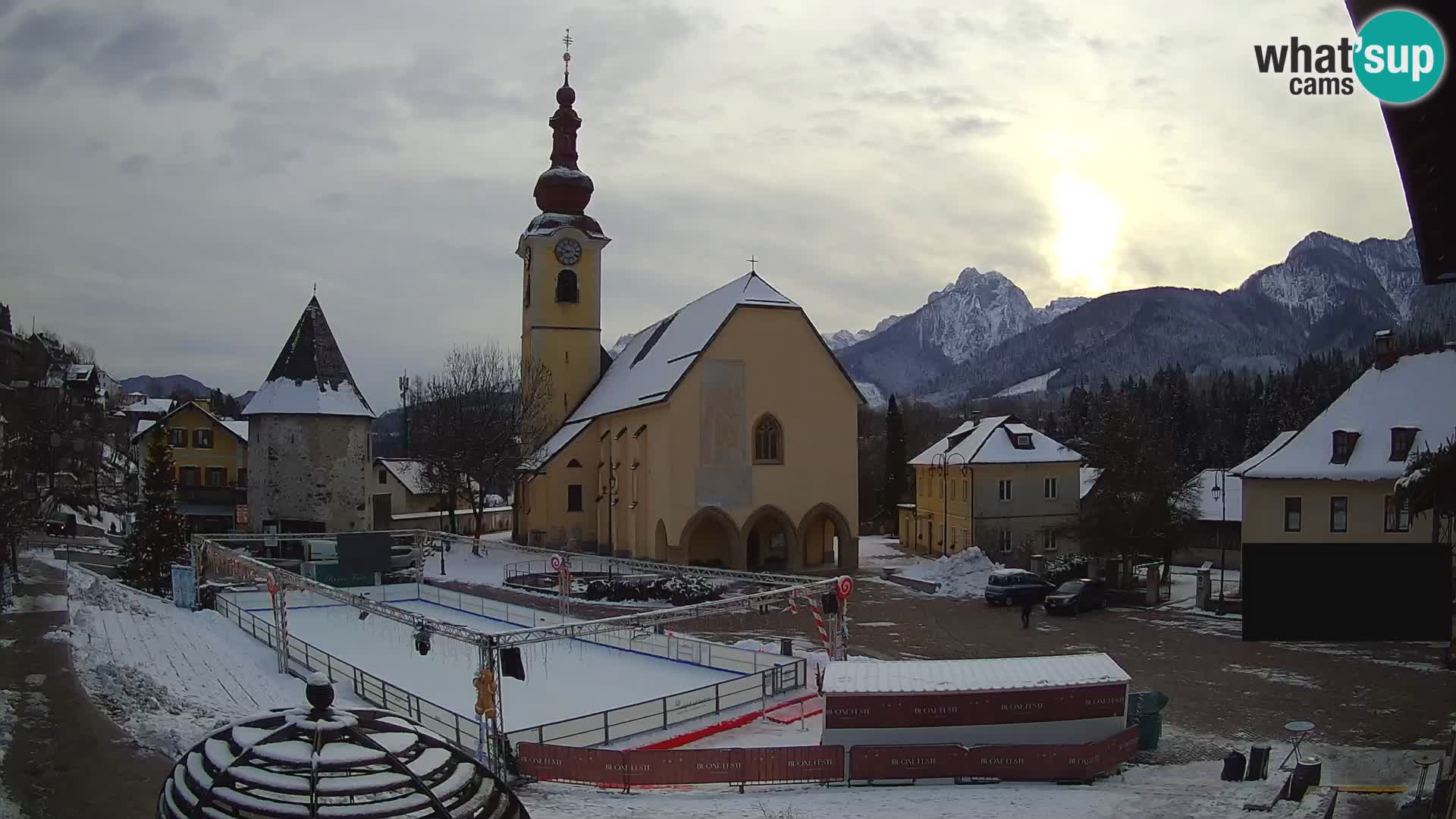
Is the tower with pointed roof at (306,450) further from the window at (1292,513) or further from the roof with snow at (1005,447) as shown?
the window at (1292,513)

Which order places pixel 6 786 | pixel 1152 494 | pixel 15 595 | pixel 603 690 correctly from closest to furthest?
pixel 6 786
pixel 603 690
pixel 15 595
pixel 1152 494

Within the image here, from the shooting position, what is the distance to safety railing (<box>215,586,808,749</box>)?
16.1m

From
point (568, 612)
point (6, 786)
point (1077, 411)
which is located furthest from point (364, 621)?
point (1077, 411)

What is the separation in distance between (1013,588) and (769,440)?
12.8 meters

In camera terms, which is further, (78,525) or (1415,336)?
(78,525)

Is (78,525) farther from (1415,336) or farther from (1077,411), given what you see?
(1077,411)

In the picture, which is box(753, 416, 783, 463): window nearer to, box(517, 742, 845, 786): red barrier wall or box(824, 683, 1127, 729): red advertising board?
box(824, 683, 1127, 729): red advertising board

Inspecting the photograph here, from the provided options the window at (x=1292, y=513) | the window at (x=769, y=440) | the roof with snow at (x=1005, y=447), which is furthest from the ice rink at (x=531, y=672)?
the roof with snow at (x=1005, y=447)

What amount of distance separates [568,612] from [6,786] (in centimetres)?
1949

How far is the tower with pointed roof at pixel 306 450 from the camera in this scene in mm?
42281

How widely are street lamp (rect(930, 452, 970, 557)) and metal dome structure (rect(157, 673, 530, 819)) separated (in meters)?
44.5

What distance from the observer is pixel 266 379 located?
43750 mm

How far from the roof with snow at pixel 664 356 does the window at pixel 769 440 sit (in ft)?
12.0

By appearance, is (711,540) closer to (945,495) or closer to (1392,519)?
(945,495)
